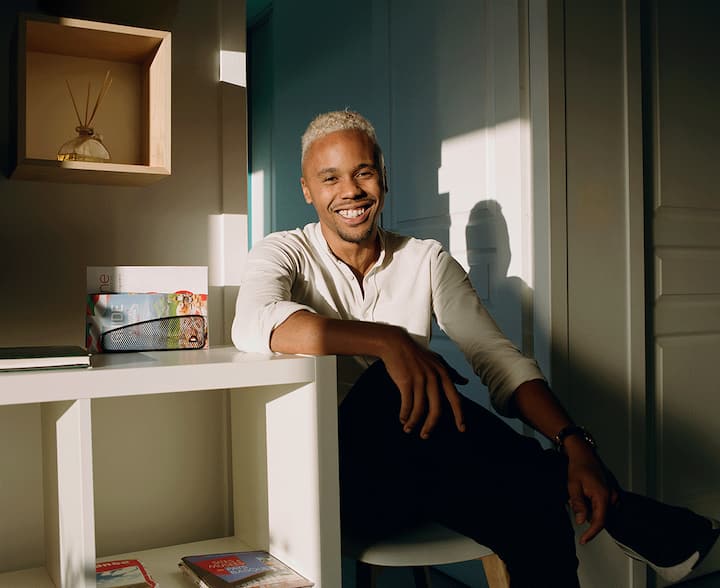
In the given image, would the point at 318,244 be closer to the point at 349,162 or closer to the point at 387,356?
the point at 349,162

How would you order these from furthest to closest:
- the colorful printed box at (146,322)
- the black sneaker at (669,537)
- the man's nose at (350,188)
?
1. the man's nose at (350,188)
2. the colorful printed box at (146,322)
3. the black sneaker at (669,537)

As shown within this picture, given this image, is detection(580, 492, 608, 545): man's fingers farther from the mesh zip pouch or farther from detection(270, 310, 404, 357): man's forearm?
the mesh zip pouch

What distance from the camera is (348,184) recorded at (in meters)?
1.62

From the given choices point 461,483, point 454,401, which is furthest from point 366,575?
point 454,401

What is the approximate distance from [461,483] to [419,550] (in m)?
0.14

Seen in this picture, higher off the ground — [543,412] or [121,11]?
[121,11]

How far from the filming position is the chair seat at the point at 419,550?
128cm

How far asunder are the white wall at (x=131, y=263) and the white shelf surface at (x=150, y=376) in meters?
0.23

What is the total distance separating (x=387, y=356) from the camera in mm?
1309

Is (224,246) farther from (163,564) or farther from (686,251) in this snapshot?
(686,251)

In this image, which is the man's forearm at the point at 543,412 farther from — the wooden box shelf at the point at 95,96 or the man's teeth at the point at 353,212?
the wooden box shelf at the point at 95,96

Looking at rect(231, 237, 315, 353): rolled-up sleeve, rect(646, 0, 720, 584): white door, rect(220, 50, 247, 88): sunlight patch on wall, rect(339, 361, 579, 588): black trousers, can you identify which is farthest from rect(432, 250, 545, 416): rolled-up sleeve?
rect(646, 0, 720, 584): white door

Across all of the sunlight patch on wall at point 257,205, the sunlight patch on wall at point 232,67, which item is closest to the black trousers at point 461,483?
the sunlight patch on wall at point 232,67

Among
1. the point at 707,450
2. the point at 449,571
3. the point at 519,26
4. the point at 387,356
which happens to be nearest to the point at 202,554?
the point at 387,356
